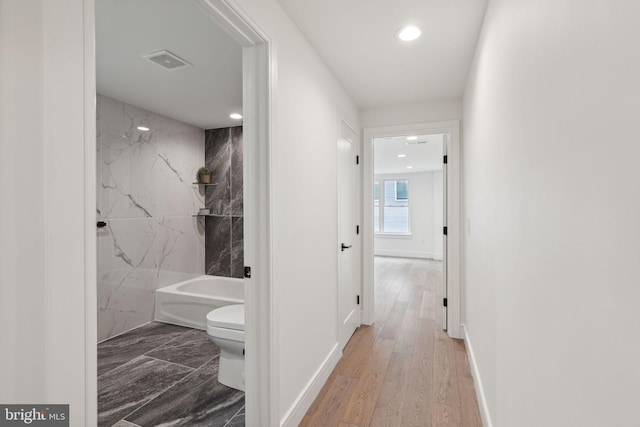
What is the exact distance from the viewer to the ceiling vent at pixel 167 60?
7.11 feet

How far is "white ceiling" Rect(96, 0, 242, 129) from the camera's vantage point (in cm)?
172

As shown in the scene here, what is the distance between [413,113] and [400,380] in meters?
2.57

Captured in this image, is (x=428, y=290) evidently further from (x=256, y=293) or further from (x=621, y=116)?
(x=621, y=116)

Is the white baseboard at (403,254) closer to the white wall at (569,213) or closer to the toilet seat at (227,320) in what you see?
the toilet seat at (227,320)

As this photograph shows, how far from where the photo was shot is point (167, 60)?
2.26 meters

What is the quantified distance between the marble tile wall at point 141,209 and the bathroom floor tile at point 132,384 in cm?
79

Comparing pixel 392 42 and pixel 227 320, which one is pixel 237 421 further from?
pixel 392 42

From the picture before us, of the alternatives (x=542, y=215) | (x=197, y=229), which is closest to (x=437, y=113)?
(x=542, y=215)

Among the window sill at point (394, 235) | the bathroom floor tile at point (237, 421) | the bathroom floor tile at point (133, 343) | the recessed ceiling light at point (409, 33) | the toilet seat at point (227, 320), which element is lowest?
the bathroom floor tile at point (237, 421)

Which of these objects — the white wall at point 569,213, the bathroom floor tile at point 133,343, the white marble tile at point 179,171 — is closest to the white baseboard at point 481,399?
the white wall at point 569,213

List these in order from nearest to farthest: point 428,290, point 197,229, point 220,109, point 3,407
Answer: point 3,407 → point 220,109 → point 197,229 → point 428,290

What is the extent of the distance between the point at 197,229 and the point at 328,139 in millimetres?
2661

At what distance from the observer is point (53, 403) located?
64 centimetres

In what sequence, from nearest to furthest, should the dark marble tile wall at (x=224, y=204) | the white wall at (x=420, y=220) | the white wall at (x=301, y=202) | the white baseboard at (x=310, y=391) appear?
the white wall at (x=301, y=202) < the white baseboard at (x=310, y=391) < the dark marble tile wall at (x=224, y=204) < the white wall at (x=420, y=220)
